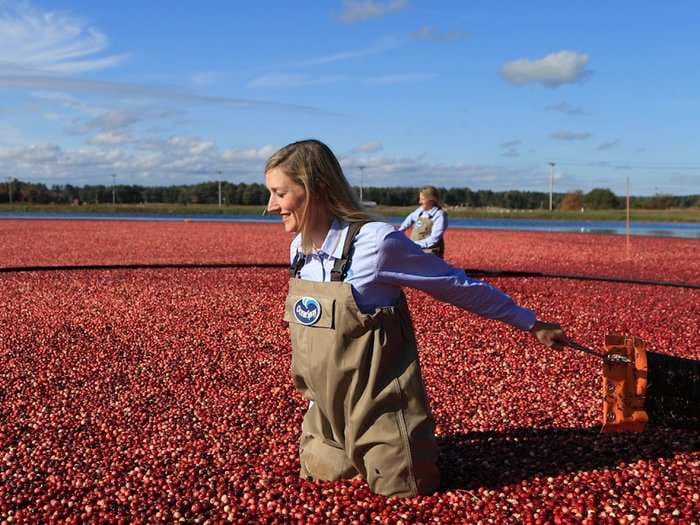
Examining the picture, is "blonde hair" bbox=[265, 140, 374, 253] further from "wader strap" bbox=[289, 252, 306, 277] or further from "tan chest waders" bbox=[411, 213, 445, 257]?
"tan chest waders" bbox=[411, 213, 445, 257]

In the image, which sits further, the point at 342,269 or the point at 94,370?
the point at 94,370

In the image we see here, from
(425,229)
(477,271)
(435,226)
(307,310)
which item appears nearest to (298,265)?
(307,310)

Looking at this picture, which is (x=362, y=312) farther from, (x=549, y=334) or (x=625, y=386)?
(x=625, y=386)

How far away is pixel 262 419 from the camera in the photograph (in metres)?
5.38

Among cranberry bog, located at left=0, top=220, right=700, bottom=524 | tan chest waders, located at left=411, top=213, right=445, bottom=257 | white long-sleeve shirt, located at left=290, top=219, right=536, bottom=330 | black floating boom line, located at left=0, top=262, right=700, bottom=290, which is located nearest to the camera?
white long-sleeve shirt, located at left=290, top=219, right=536, bottom=330

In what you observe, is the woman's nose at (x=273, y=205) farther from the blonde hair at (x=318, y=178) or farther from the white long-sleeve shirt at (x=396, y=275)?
the white long-sleeve shirt at (x=396, y=275)

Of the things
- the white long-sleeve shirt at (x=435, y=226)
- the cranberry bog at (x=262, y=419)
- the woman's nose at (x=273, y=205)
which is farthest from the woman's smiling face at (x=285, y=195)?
the white long-sleeve shirt at (x=435, y=226)

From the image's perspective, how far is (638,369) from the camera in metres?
4.46

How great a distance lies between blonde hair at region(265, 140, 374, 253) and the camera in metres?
3.61

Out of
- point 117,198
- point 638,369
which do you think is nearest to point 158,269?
point 638,369

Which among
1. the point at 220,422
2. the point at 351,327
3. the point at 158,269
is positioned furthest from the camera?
the point at 158,269

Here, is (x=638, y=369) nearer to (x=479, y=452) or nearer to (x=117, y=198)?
(x=479, y=452)

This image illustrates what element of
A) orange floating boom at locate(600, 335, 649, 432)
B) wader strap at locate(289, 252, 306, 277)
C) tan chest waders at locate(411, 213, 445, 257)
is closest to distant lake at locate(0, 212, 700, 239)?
tan chest waders at locate(411, 213, 445, 257)

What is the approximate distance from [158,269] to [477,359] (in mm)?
9248
